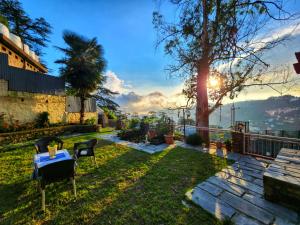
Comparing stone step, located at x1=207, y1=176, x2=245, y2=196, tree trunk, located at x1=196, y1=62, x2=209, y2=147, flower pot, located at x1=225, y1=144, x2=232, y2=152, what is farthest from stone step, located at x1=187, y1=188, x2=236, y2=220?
tree trunk, located at x1=196, y1=62, x2=209, y2=147

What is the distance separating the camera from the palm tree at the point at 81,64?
1039cm

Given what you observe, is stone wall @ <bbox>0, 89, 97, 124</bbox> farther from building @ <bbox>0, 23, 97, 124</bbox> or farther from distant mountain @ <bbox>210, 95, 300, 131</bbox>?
distant mountain @ <bbox>210, 95, 300, 131</bbox>

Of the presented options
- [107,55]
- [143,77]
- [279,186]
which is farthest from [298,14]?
[107,55]

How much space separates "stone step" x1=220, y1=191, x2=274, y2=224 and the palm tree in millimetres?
10465

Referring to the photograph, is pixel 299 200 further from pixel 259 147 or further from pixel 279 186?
pixel 259 147

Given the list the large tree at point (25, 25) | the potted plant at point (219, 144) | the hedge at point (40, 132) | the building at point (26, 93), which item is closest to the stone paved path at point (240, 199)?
the potted plant at point (219, 144)

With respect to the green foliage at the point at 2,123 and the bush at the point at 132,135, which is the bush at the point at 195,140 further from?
the green foliage at the point at 2,123

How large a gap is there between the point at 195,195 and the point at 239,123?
3.95 meters

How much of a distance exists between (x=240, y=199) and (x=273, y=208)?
1.46ft

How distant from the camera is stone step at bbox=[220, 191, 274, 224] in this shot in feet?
6.98

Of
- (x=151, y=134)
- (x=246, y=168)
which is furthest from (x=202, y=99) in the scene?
(x=246, y=168)

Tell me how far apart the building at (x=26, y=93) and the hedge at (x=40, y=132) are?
1.08 m

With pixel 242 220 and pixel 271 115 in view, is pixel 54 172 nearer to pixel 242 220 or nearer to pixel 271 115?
pixel 242 220

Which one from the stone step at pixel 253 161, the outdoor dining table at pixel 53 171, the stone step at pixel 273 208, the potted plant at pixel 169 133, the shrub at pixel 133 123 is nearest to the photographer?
the stone step at pixel 273 208
